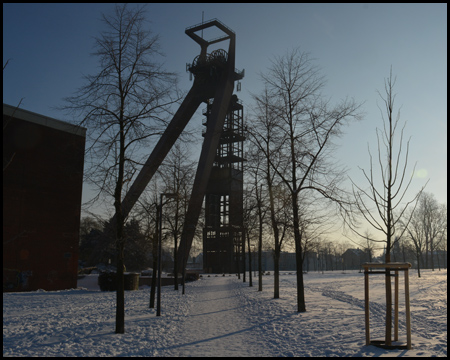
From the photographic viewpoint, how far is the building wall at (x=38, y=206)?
2439cm

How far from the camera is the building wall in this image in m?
24.4

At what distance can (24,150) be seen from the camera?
2525 centimetres

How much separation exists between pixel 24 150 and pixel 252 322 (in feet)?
69.1

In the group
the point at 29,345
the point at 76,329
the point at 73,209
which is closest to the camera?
the point at 29,345

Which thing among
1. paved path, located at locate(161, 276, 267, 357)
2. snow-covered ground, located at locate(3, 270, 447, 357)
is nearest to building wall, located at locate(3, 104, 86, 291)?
snow-covered ground, located at locate(3, 270, 447, 357)

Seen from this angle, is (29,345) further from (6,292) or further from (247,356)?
(6,292)

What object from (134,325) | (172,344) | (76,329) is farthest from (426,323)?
(76,329)

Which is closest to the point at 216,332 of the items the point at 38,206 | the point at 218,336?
the point at 218,336

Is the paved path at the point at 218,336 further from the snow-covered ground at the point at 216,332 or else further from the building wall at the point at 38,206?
the building wall at the point at 38,206

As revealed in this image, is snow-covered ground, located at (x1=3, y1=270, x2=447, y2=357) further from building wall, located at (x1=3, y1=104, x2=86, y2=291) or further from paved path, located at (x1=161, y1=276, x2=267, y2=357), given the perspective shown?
building wall, located at (x1=3, y1=104, x2=86, y2=291)

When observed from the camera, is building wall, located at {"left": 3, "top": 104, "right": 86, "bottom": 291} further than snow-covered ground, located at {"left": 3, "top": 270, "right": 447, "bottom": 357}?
Yes

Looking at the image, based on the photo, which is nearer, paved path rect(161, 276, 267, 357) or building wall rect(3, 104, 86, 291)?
paved path rect(161, 276, 267, 357)

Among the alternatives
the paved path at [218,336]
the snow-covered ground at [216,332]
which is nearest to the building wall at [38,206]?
the snow-covered ground at [216,332]

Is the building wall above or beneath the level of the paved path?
above
